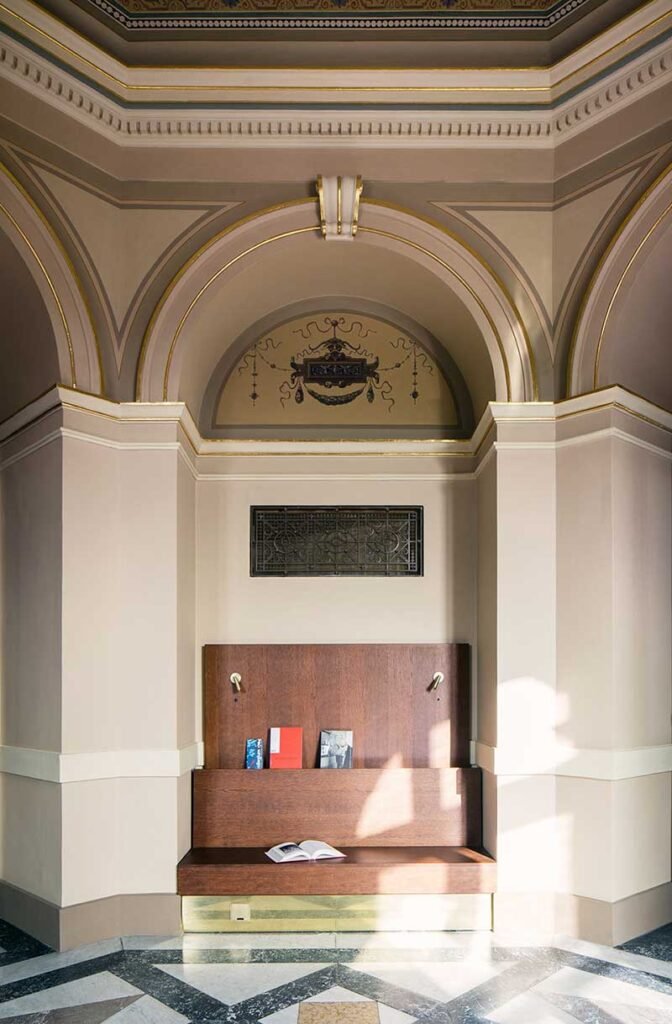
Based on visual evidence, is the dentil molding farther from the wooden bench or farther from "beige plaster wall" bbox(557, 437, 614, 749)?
the wooden bench

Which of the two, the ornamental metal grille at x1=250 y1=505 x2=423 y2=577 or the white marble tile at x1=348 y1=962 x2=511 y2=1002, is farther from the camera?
the ornamental metal grille at x1=250 y1=505 x2=423 y2=577

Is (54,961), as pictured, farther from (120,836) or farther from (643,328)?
(643,328)

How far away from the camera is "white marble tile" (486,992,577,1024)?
358 centimetres

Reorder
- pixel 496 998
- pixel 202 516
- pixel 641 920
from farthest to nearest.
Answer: pixel 202 516 → pixel 641 920 → pixel 496 998

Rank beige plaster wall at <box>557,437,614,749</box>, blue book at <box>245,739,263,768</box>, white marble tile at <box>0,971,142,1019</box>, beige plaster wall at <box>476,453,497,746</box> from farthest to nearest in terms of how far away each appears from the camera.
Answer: blue book at <box>245,739,263,768</box> < beige plaster wall at <box>476,453,497,746</box> < beige plaster wall at <box>557,437,614,749</box> < white marble tile at <box>0,971,142,1019</box>

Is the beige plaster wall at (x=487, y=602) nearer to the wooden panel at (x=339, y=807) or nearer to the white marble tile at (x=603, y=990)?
the wooden panel at (x=339, y=807)

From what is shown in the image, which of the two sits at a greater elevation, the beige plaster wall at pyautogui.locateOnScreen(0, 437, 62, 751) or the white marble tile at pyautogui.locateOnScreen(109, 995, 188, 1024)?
the beige plaster wall at pyautogui.locateOnScreen(0, 437, 62, 751)

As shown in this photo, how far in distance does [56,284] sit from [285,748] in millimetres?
2871

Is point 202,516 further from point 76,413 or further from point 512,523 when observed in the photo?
point 512,523

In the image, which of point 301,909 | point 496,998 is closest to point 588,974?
point 496,998

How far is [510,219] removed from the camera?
15.8 ft

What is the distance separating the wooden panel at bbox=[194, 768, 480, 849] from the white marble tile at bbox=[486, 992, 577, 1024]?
1286mm

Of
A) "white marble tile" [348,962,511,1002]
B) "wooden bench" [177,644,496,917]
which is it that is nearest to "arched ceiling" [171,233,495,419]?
"wooden bench" [177,644,496,917]

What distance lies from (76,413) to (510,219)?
2511mm
